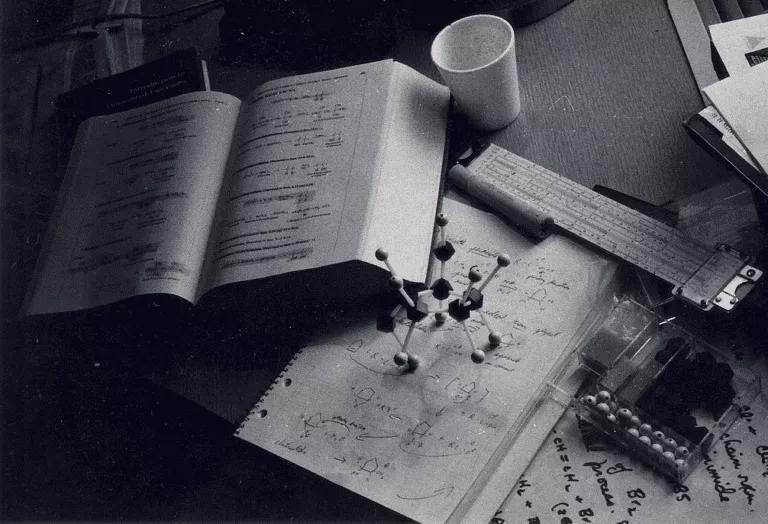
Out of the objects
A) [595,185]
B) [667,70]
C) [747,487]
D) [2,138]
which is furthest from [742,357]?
[2,138]

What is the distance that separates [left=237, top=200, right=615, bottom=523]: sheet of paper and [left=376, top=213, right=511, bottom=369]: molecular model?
15 millimetres

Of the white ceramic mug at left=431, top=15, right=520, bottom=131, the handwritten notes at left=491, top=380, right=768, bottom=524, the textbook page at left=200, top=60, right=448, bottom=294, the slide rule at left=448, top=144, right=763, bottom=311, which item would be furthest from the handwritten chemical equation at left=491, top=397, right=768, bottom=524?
the white ceramic mug at left=431, top=15, right=520, bottom=131

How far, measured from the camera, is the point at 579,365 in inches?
27.8

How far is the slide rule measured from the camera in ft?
2.26

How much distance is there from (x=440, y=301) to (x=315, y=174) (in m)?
0.17

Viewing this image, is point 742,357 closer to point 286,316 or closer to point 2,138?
point 286,316

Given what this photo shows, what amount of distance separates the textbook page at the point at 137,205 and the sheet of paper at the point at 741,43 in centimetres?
49

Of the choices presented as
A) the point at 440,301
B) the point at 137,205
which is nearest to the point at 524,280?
the point at 440,301

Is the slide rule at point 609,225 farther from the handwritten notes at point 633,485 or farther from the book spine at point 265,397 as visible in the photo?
the book spine at point 265,397

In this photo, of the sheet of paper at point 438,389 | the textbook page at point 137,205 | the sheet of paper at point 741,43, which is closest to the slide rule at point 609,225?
the sheet of paper at point 438,389

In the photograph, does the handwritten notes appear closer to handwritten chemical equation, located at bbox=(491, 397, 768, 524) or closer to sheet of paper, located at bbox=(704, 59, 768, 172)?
handwritten chemical equation, located at bbox=(491, 397, 768, 524)

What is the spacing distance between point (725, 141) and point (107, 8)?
78cm

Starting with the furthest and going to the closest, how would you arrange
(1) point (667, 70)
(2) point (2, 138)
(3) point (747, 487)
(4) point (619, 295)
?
(2) point (2, 138) < (1) point (667, 70) < (4) point (619, 295) < (3) point (747, 487)

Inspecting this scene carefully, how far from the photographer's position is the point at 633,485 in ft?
2.12
